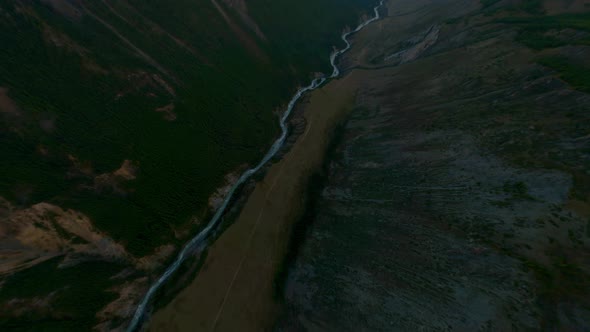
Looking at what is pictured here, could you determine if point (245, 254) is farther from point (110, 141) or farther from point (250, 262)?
point (110, 141)

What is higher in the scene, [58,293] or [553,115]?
[58,293]

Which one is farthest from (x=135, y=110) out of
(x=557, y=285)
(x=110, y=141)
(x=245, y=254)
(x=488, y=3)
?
(x=488, y=3)

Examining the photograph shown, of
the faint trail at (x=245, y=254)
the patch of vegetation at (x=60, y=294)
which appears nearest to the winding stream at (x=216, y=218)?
the patch of vegetation at (x=60, y=294)

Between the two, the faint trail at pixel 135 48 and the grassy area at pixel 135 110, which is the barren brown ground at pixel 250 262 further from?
the faint trail at pixel 135 48

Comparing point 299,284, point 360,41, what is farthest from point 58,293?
point 360,41

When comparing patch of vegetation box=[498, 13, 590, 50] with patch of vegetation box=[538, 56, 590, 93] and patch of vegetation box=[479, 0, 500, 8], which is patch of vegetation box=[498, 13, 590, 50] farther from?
patch of vegetation box=[479, 0, 500, 8]

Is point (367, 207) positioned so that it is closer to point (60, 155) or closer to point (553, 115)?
point (553, 115)
